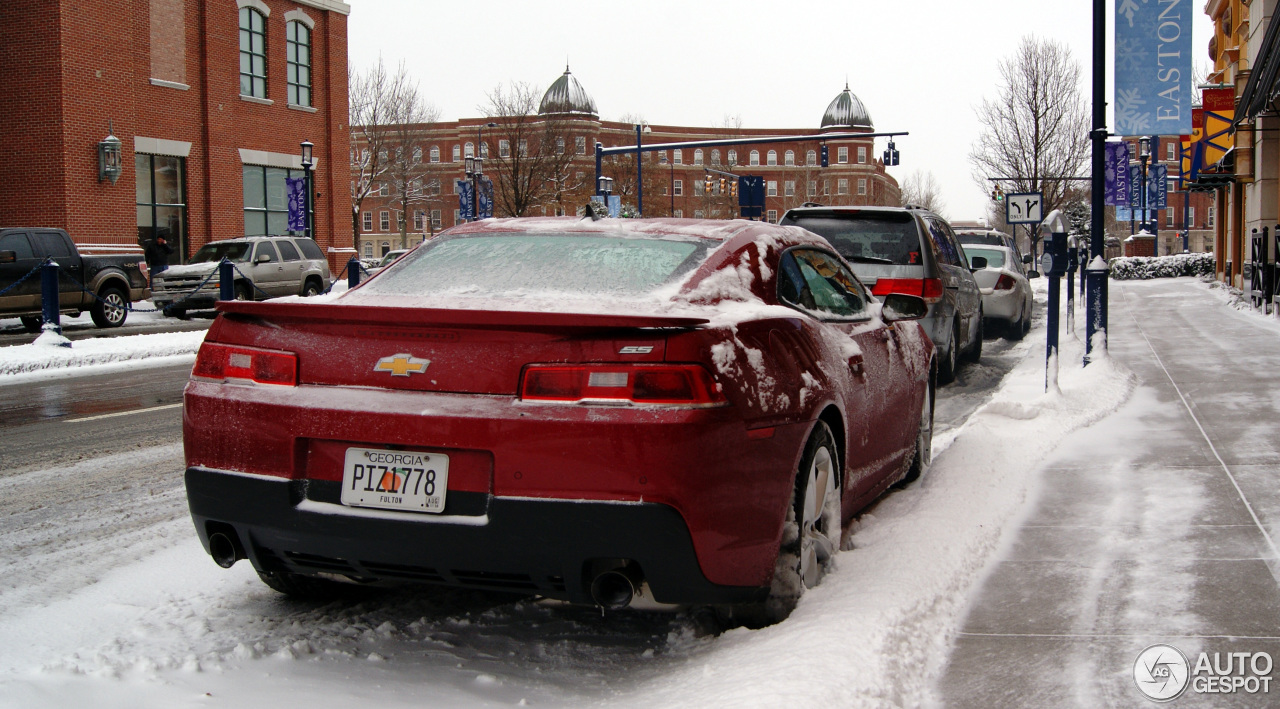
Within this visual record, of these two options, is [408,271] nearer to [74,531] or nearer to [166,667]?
[166,667]

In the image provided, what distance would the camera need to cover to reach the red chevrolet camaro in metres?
3.18

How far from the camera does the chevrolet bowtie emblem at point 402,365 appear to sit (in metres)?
3.36

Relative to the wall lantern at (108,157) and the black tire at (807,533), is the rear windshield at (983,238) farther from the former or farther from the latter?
the wall lantern at (108,157)

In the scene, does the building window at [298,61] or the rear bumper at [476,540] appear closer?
the rear bumper at [476,540]

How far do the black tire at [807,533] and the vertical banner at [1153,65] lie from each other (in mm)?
11236

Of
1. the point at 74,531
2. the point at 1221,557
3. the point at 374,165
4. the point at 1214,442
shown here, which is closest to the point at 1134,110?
the point at 1214,442

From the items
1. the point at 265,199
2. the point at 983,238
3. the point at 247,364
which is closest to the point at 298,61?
the point at 265,199

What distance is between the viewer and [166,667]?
3.47 m

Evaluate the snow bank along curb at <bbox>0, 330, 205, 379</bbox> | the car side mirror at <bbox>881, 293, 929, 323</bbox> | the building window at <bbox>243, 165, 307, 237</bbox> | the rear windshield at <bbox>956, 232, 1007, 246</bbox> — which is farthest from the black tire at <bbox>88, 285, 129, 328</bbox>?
the car side mirror at <bbox>881, 293, 929, 323</bbox>

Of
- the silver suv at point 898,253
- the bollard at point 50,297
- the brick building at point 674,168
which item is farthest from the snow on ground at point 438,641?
the brick building at point 674,168

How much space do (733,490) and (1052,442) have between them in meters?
4.88

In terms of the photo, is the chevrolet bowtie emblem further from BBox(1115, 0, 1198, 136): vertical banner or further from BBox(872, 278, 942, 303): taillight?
BBox(1115, 0, 1198, 136): vertical banner

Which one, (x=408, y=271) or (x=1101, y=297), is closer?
(x=408, y=271)

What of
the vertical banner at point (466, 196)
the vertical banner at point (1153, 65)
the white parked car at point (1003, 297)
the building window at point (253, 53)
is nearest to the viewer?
the vertical banner at point (1153, 65)
